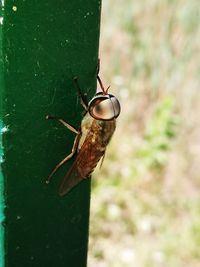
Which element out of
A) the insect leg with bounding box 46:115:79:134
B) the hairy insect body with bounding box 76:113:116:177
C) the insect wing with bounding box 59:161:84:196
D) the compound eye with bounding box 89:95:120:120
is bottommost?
the insect wing with bounding box 59:161:84:196

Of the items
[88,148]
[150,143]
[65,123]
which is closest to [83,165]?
[88,148]

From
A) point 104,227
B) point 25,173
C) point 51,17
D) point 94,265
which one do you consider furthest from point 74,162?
point 104,227

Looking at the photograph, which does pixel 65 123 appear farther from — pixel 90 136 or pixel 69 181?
pixel 90 136

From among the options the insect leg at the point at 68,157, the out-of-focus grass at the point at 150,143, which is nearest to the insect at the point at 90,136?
the insect leg at the point at 68,157

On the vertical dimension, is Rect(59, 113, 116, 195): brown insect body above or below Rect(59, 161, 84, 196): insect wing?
above

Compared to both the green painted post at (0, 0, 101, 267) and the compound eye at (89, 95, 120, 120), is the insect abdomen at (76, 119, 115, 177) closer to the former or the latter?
the compound eye at (89, 95, 120, 120)

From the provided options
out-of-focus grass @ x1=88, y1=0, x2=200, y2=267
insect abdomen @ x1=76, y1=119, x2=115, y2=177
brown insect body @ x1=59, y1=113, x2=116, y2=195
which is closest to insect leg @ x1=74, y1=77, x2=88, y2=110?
brown insect body @ x1=59, y1=113, x2=116, y2=195

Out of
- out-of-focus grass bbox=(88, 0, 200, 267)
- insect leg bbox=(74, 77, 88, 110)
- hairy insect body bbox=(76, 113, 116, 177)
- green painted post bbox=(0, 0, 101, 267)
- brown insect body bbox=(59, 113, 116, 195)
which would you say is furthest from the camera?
out-of-focus grass bbox=(88, 0, 200, 267)

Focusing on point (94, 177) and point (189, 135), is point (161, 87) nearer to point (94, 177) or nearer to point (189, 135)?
point (189, 135)
